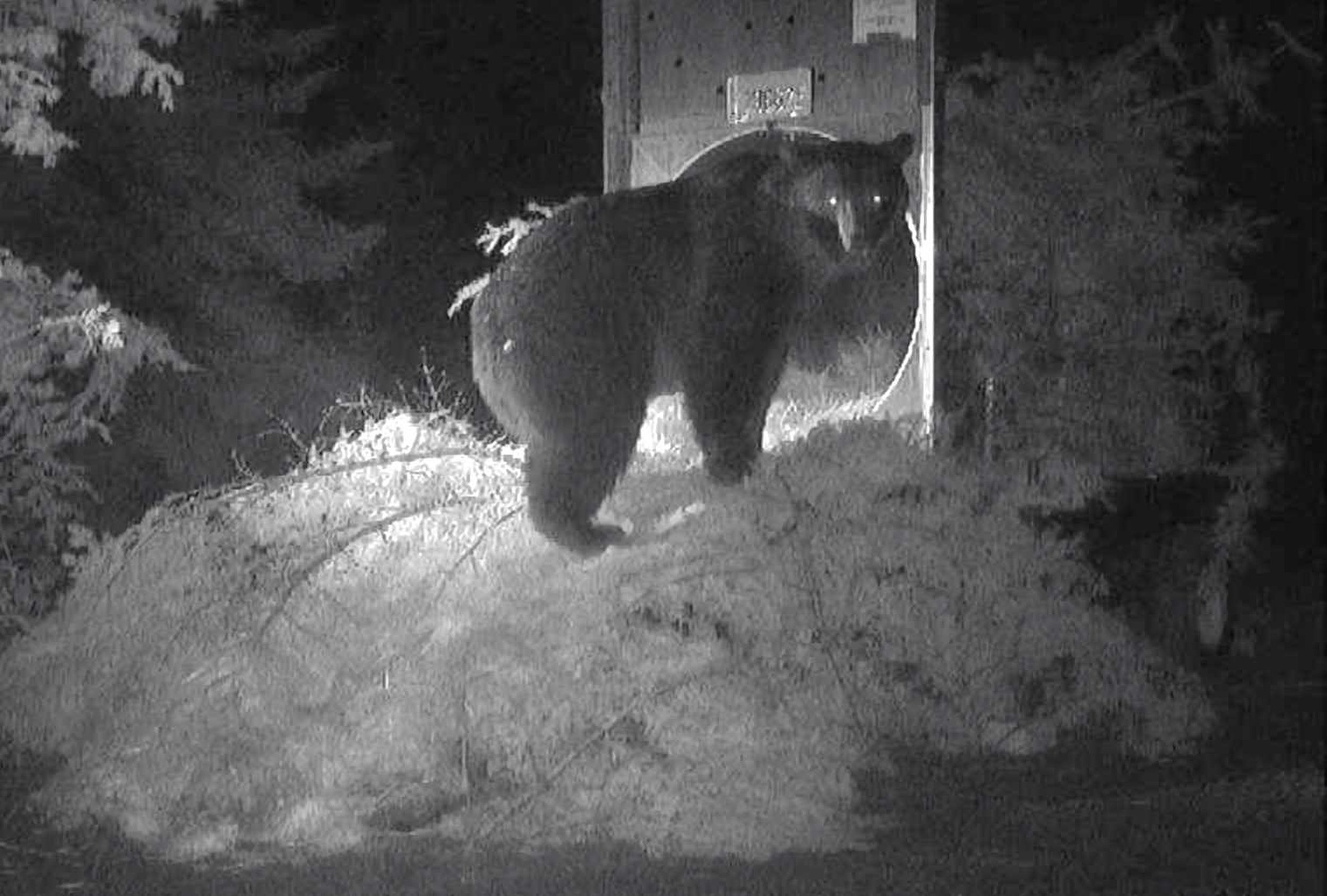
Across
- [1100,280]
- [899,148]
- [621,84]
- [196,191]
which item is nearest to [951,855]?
[899,148]

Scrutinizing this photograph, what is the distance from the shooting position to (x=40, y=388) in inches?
244

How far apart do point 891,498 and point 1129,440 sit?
2.93 meters

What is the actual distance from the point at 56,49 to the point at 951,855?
391 centimetres

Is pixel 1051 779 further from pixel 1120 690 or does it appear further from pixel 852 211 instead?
pixel 852 211

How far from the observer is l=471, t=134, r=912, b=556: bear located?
4.34 m

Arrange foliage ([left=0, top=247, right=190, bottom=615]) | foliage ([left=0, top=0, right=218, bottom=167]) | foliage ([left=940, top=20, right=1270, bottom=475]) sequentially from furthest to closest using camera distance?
foliage ([left=940, top=20, right=1270, bottom=475]) → foliage ([left=0, top=247, right=190, bottom=615]) → foliage ([left=0, top=0, right=218, bottom=167])

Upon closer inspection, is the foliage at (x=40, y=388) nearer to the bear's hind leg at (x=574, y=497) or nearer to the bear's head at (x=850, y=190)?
the bear's hind leg at (x=574, y=497)

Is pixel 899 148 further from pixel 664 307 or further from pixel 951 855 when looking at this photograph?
pixel 951 855

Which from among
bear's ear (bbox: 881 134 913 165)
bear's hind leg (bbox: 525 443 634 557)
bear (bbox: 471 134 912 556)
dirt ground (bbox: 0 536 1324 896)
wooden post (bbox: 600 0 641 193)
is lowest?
dirt ground (bbox: 0 536 1324 896)

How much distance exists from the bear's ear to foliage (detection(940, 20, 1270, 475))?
234 centimetres

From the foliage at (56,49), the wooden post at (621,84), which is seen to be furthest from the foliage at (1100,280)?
the foliage at (56,49)

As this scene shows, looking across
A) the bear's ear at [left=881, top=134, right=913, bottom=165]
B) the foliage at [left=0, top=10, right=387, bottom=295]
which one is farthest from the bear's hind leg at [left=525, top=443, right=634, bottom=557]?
the foliage at [left=0, top=10, right=387, bottom=295]

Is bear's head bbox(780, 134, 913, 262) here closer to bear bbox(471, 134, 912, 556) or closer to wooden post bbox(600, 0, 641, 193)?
bear bbox(471, 134, 912, 556)

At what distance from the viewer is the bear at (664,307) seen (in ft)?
14.2
